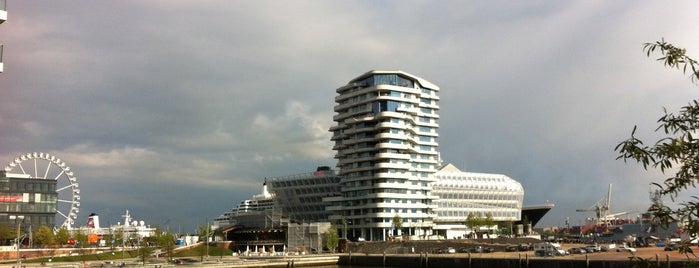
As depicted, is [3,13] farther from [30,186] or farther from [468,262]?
[30,186]

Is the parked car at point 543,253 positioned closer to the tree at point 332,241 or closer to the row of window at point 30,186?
the tree at point 332,241

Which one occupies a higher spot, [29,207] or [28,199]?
[28,199]

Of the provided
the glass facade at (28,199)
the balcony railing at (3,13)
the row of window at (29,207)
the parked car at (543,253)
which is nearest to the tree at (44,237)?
the glass facade at (28,199)

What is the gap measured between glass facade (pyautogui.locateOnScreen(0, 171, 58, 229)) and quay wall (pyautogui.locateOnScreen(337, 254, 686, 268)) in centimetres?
9814

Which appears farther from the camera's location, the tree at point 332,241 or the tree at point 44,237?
the tree at point 332,241

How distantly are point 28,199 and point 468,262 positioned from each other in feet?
451

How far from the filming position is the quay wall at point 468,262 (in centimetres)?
8756

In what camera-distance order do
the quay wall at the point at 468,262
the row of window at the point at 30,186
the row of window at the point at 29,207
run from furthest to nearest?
the row of window at the point at 30,186 → the row of window at the point at 29,207 → the quay wall at the point at 468,262

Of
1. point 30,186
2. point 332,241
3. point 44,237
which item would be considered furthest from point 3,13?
point 30,186

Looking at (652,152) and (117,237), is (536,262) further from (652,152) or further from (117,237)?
(117,237)

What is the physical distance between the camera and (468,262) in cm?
11125

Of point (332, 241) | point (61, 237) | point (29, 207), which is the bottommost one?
point (332, 241)

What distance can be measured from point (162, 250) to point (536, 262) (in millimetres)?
96741

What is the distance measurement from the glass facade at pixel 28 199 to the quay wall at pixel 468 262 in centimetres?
9814
